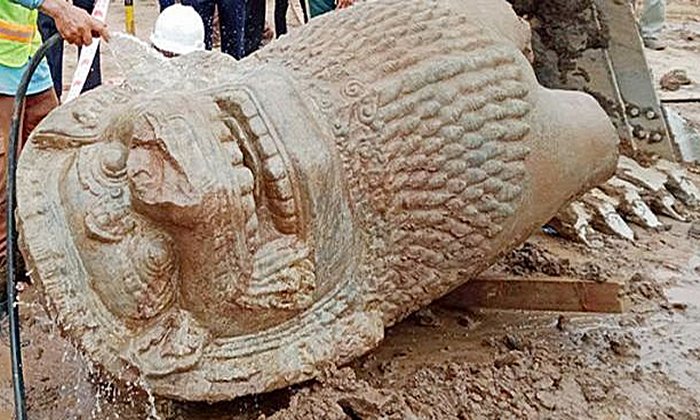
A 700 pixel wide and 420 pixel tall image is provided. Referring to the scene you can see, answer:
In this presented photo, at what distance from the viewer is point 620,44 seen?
4.04m

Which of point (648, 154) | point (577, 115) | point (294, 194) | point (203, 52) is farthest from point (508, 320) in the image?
point (648, 154)

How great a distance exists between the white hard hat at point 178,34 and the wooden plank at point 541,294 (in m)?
1.56

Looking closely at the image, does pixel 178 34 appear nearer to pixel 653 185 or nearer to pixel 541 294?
pixel 541 294

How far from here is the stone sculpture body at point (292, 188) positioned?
6.89 feet

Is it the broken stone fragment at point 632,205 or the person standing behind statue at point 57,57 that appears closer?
the broken stone fragment at point 632,205

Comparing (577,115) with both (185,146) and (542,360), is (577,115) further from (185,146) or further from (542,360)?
(185,146)

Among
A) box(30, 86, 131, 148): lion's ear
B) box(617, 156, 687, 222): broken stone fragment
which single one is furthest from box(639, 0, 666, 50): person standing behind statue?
box(30, 86, 131, 148): lion's ear

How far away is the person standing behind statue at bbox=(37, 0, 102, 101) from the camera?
178 inches

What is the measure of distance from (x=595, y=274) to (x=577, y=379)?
602 mm

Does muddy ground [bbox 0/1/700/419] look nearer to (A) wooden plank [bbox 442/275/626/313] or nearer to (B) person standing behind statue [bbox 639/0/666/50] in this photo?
(A) wooden plank [bbox 442/275/626/313]

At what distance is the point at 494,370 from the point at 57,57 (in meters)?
3.08

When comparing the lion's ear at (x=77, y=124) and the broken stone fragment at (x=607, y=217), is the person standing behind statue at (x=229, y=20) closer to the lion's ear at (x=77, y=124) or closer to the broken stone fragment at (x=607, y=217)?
the broken stone fragment at (x=607, y=217)

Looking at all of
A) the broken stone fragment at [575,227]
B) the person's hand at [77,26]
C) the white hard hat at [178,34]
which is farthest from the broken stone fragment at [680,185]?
the person's hand at [77,26]

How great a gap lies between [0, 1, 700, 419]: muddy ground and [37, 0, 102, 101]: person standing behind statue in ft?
6.38
